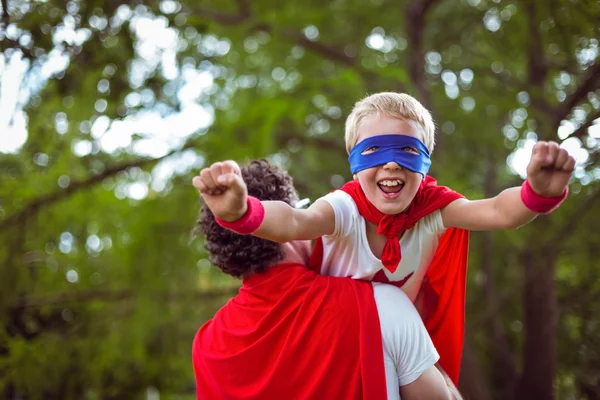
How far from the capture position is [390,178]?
1.71m

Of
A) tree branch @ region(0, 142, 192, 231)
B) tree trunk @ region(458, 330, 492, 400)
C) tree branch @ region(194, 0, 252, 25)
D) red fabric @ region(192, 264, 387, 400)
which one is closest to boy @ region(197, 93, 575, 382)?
red fabric @ region(192, 264, 387, 400)

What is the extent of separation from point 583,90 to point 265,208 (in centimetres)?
255

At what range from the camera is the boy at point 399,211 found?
4.57 feet

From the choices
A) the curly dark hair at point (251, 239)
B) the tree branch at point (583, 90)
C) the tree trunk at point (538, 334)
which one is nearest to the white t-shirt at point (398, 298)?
the curly dark hair at point (251, 239)

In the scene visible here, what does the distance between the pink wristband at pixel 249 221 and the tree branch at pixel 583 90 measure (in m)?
2.46

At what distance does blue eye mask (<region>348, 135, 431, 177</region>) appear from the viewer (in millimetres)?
1694

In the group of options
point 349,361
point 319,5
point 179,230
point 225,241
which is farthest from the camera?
point 319,5

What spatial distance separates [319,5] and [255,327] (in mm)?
4563

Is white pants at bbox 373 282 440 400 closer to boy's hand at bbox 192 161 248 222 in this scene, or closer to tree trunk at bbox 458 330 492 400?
boy's hand at bbox 192 161 248 222

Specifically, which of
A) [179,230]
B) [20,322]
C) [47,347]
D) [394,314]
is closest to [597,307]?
→ [179,230]

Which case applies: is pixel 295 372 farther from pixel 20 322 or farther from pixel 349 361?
pixel 20 322

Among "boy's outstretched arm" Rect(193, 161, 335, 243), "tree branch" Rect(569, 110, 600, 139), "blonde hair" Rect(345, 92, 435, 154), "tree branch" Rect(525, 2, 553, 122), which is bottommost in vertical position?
"boy's outstretched arm" Rect(193, 161, 335, 243)

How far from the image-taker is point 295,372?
6.29 ft

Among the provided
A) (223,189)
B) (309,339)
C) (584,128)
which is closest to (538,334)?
(584,128)
